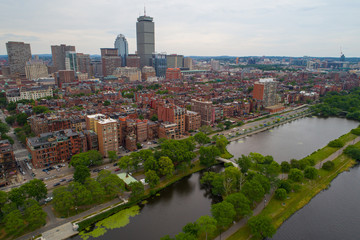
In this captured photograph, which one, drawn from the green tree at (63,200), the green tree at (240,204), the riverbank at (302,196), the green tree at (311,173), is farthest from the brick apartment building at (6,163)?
the green tree at (311,173)

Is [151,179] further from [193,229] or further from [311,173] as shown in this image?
[311,173]

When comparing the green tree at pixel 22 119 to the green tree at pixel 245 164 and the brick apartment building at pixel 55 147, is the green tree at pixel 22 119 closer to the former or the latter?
the brick apartment building at pixel 55 147

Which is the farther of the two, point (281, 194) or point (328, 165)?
point (328, 165)

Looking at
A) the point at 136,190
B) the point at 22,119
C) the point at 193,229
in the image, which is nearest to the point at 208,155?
the point at 136,190

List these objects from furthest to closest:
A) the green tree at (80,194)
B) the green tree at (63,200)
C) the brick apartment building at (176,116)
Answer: the brick apartment building at (176,116), the green tree at (80,194), the green tree at (63,200)

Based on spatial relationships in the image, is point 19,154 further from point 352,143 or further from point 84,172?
point 352,143

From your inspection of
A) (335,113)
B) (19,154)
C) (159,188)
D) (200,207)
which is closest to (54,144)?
(19,154)
